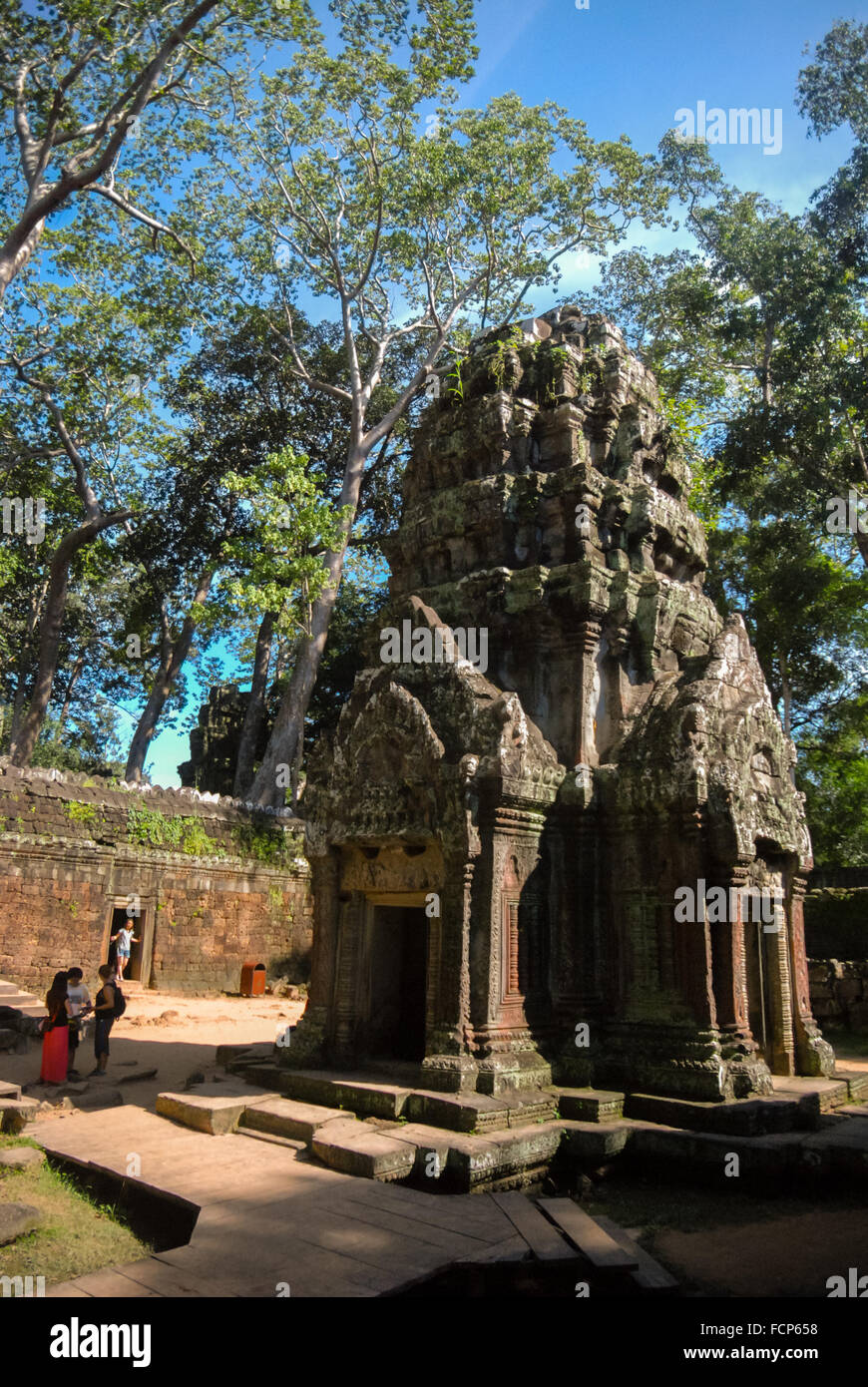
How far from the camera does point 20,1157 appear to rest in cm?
594

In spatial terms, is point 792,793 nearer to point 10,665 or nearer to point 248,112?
point 248,112

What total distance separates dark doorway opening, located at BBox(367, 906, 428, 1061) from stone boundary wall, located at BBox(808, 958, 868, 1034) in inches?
320

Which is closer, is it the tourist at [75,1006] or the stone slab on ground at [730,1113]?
→ the stone slab on ground at [730,1113]

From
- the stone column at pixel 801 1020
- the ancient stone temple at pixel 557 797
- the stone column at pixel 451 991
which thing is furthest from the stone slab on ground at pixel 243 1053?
the stone column at pixel 801 1020

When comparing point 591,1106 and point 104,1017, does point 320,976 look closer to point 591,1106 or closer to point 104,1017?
point 104,1017

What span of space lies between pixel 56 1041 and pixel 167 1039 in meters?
3.39

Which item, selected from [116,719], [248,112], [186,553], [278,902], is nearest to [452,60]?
[248,112]

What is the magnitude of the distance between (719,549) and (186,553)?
14.1 metres

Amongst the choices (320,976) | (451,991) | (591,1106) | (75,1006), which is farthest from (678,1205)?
(75,1006)

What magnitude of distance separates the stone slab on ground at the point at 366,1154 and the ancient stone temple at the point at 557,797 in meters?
0.92

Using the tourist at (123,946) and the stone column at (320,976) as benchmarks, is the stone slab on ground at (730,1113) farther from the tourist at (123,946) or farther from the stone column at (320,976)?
the tourist at (123,946)

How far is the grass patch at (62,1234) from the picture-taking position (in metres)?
4.66

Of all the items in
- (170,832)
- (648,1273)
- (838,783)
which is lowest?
(648,1273)

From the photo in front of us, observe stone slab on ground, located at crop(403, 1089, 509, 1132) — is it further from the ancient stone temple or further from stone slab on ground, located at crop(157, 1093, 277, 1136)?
stone slab on ground, located at crop(157, 1093, 277, 1136)
